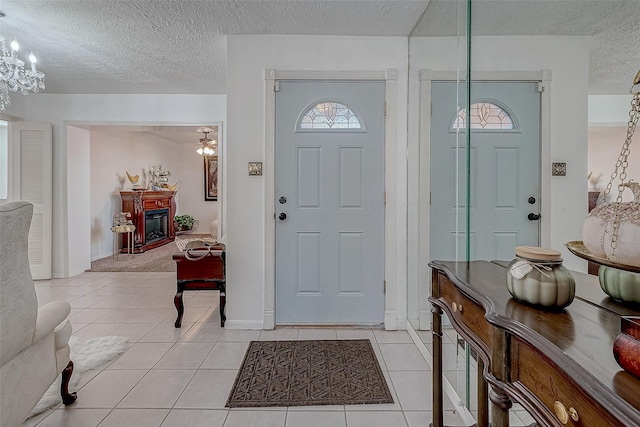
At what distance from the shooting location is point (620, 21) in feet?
2.85

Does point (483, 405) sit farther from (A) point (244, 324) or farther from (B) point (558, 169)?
(A) point (244, 324)

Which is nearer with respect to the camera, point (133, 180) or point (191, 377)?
point (191, 377)

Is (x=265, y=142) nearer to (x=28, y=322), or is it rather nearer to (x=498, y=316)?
(x=28, y=322)

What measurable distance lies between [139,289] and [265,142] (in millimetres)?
2715

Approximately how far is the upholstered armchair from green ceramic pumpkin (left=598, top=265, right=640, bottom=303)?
1965mm

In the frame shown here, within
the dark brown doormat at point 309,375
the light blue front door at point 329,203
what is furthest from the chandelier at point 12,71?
the dark brown doormat at point 309,375

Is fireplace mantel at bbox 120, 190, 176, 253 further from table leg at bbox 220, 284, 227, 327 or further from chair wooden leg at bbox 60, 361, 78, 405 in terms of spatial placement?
chair wooden leg at bbox 60, 361, 78, 405

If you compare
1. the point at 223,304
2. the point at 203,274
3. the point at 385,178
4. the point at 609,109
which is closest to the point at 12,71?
the point at 203,274

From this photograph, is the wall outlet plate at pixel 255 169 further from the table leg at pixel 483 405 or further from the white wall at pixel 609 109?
the white wall at pixel 609 109

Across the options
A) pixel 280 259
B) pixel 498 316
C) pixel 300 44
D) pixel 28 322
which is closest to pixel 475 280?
pixel 498 316

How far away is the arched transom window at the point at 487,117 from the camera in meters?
1.47

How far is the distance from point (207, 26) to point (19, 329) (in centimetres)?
249

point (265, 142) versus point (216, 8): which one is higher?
point (216, 8)

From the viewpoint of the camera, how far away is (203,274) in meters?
3.06
